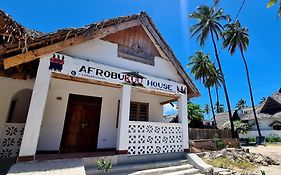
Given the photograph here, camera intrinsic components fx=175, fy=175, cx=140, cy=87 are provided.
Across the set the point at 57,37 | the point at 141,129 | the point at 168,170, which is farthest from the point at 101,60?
the point at 168,170

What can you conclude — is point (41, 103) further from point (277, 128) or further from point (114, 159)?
point (277, 128)

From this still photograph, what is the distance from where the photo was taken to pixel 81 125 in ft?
25.5

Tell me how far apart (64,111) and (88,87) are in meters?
1.47

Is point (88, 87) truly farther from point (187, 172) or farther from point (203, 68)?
point (203, 68)

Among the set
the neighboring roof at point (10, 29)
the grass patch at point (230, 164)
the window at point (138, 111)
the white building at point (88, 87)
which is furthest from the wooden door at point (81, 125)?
the grass patch at point (230, 164)

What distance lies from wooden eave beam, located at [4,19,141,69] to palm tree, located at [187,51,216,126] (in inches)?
1055

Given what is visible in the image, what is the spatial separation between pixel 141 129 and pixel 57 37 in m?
4.30

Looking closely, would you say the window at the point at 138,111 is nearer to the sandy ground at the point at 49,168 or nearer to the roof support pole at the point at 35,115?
the sandy ground at the point at 49,168

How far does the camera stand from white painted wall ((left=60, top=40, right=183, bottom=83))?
20.5ft

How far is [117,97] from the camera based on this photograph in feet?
29.1

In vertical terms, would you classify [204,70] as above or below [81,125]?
above

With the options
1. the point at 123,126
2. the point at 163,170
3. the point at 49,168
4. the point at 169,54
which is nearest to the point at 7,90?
the point at 49,168

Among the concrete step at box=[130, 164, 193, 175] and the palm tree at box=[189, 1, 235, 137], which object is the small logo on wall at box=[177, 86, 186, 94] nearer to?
the concrete step at box=[130, 164, 193, 175]

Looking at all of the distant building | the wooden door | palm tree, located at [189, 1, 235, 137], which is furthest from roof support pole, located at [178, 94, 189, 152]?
the distant building
